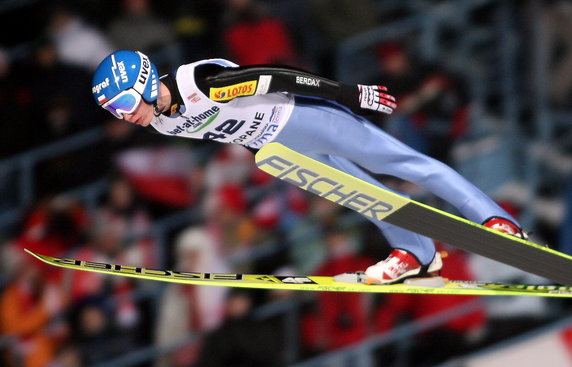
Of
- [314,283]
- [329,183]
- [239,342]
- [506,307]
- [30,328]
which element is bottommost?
[314,283]

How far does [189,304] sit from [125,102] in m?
3.16

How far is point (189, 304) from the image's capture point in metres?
7.39

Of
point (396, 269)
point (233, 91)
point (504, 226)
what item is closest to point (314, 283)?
point (396, 269)

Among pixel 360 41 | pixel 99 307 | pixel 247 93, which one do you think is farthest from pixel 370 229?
pixel 247 93

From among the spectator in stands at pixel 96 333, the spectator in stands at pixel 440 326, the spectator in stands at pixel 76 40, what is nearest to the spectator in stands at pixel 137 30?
the spectator in stands at pixel 76 40

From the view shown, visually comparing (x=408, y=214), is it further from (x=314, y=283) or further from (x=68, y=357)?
(x=68, y=357)

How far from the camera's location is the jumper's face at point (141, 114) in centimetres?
455

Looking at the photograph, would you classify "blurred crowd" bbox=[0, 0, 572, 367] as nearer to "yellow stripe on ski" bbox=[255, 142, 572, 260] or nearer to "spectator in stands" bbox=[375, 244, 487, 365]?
"spectator in stands" bbox=[375, 244, 487, 365]

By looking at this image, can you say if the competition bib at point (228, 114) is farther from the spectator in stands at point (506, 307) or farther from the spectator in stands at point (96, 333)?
the spectator in stands at point (506, 307)

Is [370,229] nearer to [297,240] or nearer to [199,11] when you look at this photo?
[297,240]

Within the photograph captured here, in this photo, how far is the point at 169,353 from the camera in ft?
24.1

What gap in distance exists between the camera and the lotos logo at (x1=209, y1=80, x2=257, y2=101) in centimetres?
466

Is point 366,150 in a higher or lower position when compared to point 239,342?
higher

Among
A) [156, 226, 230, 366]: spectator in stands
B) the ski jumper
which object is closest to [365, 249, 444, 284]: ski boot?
the ski jumper
